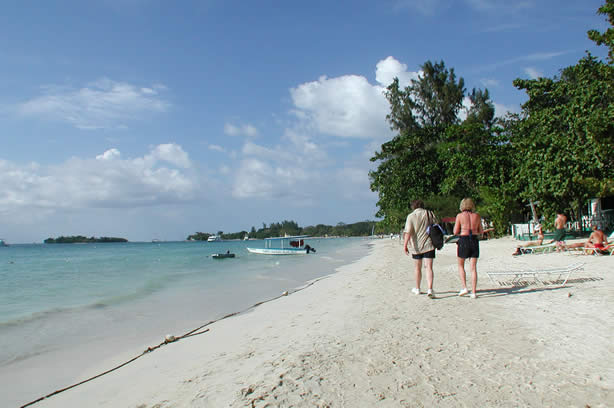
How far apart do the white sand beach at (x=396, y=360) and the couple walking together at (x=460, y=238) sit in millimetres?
453

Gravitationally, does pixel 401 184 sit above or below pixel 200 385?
above

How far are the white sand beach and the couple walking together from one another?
0.45m

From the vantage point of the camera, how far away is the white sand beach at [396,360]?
3.27 metres

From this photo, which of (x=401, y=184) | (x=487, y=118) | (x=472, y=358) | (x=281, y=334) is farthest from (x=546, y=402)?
(x=487, y=118)

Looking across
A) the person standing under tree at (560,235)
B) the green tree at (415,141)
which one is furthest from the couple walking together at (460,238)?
the green tree at (415,141)

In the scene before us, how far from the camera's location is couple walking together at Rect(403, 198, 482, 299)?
6977 mm

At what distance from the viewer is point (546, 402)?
3018mm

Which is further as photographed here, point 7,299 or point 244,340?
point 7,299

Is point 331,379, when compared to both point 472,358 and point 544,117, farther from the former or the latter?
point 544,117

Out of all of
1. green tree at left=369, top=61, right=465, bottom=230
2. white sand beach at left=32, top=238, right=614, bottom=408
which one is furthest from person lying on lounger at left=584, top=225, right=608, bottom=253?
green tree at left=369, top=61, right=465, bottom=230

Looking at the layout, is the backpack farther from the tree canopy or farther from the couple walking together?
the tree canopy

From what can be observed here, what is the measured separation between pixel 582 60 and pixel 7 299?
25.6m

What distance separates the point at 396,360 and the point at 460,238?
3.77 metres

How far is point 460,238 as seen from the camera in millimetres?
7168
